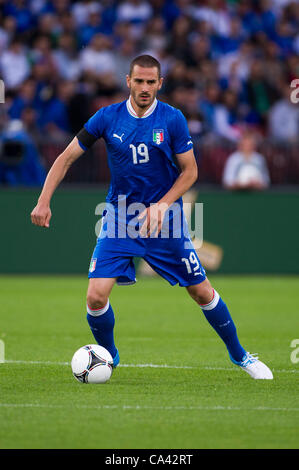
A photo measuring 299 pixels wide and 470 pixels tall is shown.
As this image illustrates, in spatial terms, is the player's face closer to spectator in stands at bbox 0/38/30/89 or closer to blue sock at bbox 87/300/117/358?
blue sock at bbox 87/300/117/358

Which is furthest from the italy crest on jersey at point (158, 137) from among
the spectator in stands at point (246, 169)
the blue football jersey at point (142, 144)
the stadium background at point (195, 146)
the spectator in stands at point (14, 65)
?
the spectator in stands at point (14, 65)

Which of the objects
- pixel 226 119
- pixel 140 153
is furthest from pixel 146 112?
pixel 226 119

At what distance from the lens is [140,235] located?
7.48 meters

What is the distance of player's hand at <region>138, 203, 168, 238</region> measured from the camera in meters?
7.13

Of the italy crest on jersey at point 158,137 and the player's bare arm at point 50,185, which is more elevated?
the italy crest on jersey at point 158,137

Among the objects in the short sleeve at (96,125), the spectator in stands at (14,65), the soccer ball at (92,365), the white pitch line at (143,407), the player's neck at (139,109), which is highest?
the spectator in stands at (14,65)

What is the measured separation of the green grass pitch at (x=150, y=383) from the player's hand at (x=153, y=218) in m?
1.20

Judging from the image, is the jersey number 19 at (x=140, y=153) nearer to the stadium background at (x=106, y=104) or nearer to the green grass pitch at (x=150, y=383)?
the green grass pitch at (x=150, y=383)

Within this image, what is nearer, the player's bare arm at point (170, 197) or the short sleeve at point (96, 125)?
the player's bare arm at point (170, 197)

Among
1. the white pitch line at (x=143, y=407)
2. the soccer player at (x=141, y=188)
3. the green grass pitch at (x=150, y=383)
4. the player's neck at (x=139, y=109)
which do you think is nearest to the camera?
the green grass pitch at (x=150, y=383)

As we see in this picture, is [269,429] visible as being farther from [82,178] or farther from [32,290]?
[82,178]

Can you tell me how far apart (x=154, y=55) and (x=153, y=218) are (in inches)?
479

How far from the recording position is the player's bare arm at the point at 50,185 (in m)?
7.28

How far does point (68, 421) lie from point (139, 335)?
4.85 meters
